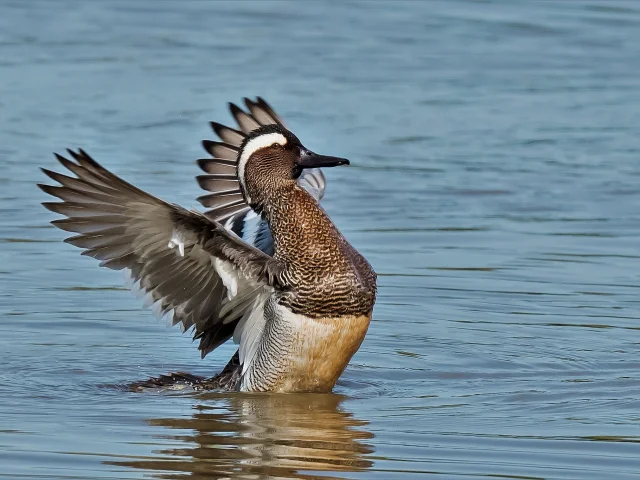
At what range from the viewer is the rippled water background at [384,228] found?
265 inches

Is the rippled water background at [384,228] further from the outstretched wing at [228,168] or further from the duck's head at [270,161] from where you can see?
the duck's head at [270,161]

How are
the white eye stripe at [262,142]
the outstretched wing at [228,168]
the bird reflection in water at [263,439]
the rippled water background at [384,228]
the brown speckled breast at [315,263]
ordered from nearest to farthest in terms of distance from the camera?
1. the bird reflection in water at [263,439]
2. the rippled water background at [384,228]
3. the brown speckled breast at [315,263]
4. the white eye stripe at [262,142]
5. the outstretched wing at [228,168]

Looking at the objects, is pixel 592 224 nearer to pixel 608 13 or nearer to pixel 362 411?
pixel 362 411

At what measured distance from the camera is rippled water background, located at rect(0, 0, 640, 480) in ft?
22.0

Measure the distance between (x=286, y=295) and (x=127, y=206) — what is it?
905 millimetres

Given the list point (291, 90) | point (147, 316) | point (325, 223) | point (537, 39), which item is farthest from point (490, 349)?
point (537, 39)

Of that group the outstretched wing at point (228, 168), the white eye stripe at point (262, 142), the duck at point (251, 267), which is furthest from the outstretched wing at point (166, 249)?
the outstretched wing at point (228, 168)

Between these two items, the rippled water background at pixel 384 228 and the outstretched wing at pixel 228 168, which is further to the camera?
the outstretched wing at pixel 228 168

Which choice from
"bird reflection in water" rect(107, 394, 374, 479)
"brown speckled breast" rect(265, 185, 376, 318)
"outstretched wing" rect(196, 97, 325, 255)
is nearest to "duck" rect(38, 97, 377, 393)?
"brown speckled breast" rect(265, 185, 376, 318)

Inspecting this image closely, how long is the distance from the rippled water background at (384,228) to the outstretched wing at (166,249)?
18.5 inches

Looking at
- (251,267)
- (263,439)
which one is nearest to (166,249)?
(251,267)

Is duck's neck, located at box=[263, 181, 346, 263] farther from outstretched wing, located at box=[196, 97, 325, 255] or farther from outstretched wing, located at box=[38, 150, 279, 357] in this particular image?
outstretched wing, located at box=[196, 97, 325, 255]

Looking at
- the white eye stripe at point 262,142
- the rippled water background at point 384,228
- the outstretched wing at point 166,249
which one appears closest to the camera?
the rippled water background at point 384,228

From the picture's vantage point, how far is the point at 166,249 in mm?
7512
